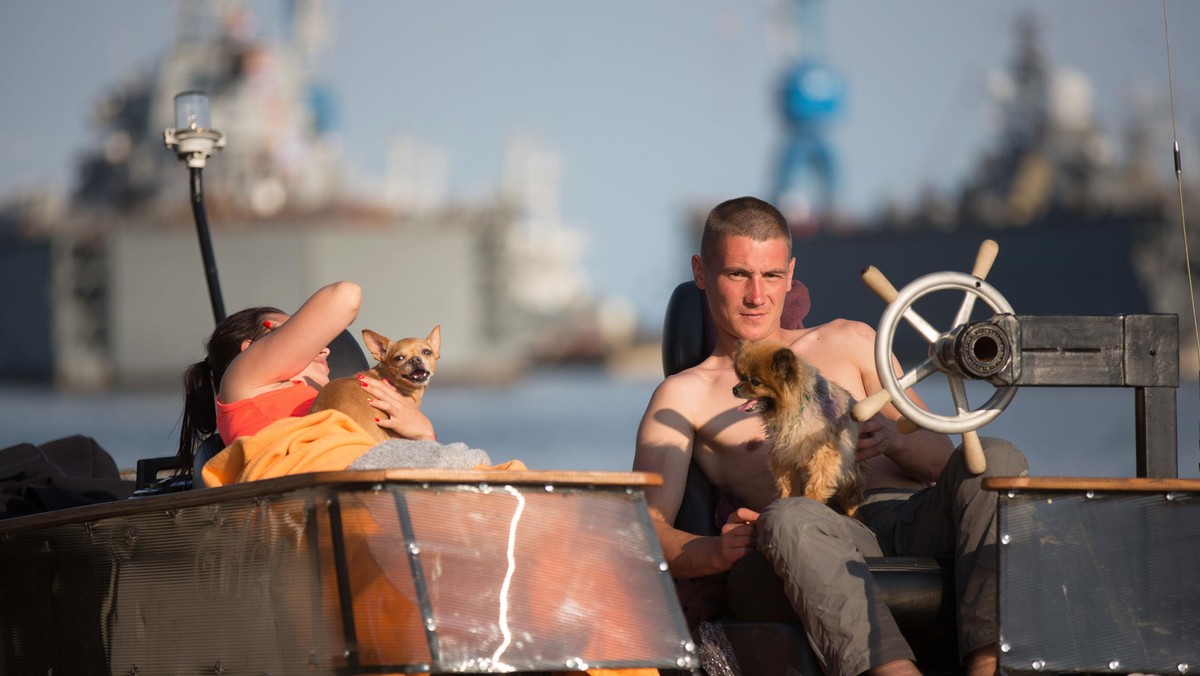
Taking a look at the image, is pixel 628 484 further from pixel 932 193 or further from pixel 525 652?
pixel 932 193

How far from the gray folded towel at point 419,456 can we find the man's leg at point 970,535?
0.99 m

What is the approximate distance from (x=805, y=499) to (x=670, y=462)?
65cm

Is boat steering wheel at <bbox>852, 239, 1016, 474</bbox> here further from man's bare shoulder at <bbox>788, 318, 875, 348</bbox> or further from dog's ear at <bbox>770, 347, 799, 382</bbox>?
man's bare shoulder at <bbox>788, 318, 875, 348</bbox>

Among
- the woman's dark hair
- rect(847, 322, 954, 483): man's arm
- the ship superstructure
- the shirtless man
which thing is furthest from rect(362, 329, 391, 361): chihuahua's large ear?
the ship superstructure

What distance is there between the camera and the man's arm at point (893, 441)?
11.9ft

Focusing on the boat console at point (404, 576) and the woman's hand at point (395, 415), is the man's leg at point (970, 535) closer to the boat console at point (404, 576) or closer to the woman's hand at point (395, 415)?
the boat console at point (404, 576)

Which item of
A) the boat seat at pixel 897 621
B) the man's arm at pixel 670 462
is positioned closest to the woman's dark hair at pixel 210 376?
the man's arm at pixel 670 462

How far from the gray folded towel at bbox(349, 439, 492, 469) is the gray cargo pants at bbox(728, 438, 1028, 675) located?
26.8 inches

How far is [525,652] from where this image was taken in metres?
2.53

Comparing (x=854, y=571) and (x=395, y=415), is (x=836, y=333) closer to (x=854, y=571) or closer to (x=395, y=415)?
(x=854, y=571)

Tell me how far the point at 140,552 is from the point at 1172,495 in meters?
2.05

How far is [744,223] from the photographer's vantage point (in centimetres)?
364

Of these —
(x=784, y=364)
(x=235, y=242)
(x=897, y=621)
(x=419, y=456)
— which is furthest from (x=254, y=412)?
(x=235, y=242)

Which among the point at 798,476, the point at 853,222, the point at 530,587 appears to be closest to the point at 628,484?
the point at 530,587
